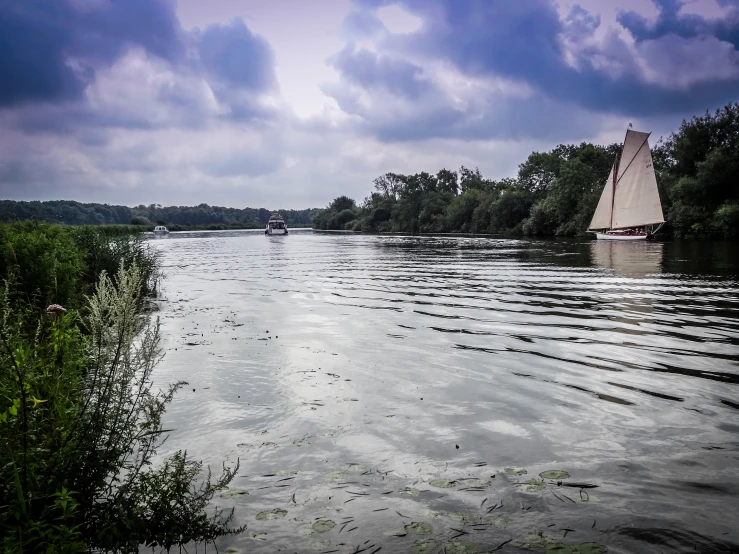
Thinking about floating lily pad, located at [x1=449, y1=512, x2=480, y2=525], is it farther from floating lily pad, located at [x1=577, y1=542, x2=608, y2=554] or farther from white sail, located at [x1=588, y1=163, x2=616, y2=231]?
white sail, located at [x1=588, y1=163, x2=616, y2=231]

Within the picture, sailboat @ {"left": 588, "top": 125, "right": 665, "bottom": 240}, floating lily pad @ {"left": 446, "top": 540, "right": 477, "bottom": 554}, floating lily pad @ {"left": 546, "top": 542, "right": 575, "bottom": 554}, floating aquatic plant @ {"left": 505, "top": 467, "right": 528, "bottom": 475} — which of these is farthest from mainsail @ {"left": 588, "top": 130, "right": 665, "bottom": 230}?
floating lily pad @ {"left": 446, "top": 540, "right": 477, "bottom": 554}

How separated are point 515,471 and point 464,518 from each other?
4.34 feet

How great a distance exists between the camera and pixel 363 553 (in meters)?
4.78

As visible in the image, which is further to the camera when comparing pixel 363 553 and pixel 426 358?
pixel 426 358

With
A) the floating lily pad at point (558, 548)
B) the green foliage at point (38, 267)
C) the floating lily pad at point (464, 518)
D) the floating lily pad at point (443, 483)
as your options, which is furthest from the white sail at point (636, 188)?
the floating lily pad at point (558, 548)

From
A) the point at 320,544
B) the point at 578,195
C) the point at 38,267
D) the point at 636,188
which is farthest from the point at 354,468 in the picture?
the point at 578,195

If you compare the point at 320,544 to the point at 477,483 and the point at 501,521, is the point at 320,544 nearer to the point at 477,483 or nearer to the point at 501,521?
the point at 501,521

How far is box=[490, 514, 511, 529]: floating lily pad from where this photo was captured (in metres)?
5.15

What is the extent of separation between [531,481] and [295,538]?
2.79 m

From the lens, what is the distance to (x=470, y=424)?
26.1 ft

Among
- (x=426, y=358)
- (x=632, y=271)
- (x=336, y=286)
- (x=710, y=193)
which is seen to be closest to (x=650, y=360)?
(x=426, y=358)

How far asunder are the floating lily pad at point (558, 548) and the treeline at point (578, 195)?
2566 inches

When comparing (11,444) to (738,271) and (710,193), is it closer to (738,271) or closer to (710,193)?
(738,271)

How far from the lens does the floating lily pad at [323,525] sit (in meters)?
5.18
